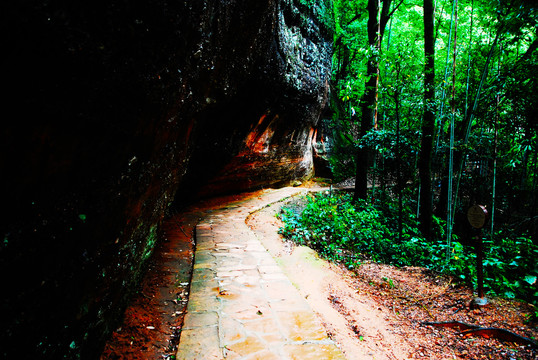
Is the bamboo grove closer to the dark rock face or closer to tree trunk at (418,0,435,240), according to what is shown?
tree trunk at (418,0,435,240)

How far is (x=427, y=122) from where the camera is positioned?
768 centimetres

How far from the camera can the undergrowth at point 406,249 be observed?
496cm

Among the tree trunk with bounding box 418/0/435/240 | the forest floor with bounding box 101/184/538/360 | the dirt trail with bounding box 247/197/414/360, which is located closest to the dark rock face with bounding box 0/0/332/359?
the forest floor with bounding box 101/184/538/360

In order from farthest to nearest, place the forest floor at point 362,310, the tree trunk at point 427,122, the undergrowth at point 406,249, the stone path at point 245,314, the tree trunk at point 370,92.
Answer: the tree trunk at point 370,92 → the tree trunk at point 427,122 → the undergrowth at point 406,249 → the forest floor at point 362,310 → the stone path at point 245,314

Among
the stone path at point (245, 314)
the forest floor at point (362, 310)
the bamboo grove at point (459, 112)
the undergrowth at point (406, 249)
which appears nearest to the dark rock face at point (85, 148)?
the forest floor at point (362, 310)

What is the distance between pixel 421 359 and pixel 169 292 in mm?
3152

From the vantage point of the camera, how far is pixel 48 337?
1.40 meters

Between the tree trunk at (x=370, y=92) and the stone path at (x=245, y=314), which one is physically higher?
the tree trunk at (x=370, y=92)

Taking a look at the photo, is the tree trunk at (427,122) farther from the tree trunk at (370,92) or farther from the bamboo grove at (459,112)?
the tree trunk at (370,92)

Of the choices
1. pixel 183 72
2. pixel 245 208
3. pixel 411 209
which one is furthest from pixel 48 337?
pixel 411 209

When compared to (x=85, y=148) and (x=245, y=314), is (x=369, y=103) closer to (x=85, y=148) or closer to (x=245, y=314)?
(x=245, y=314)

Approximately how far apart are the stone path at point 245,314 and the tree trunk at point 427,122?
6206mm

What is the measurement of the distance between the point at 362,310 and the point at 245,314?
217cm

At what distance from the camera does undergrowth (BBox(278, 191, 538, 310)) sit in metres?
4.96
